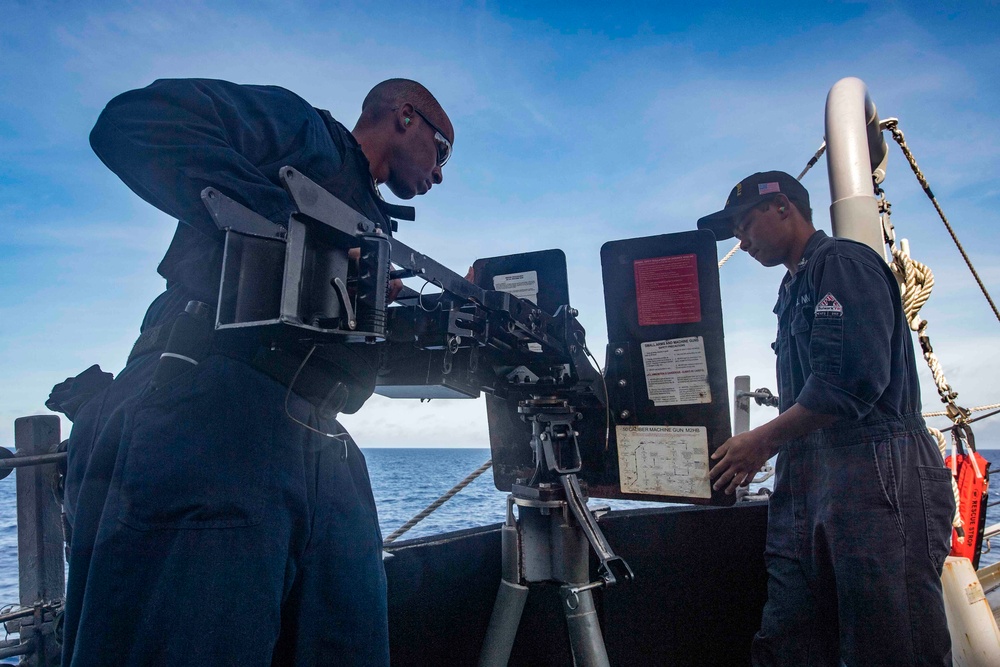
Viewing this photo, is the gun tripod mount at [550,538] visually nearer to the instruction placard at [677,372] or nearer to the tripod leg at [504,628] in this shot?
the tripod leg at [504,628]

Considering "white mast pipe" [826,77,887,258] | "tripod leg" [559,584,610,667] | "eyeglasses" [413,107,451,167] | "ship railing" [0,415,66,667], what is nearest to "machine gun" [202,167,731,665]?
"tripod leg" [559,584,610,667]

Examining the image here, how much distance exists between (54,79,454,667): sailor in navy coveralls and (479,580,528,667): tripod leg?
18.1 inches

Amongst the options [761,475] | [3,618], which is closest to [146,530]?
[3,618]

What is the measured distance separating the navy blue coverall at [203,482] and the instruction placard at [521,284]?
1.02 m

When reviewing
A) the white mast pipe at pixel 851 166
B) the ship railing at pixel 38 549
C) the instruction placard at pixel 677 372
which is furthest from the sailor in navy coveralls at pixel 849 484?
the ship railing at pixel 38 549

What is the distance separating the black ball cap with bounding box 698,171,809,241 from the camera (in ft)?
7.24

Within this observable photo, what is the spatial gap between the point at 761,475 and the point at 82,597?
7.13 feet

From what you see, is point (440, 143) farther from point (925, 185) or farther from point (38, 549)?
point (925, 185)

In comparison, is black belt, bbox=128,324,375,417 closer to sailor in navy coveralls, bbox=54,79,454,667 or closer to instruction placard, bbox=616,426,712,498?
sailor in navy coveralls, bbox=54,79,454,667

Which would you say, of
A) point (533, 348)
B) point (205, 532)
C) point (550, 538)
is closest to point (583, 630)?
point (550, 538)

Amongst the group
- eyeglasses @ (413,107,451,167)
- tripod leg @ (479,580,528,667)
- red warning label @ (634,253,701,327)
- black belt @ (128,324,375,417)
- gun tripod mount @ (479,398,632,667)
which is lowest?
tripod leg @ (479,580,528,667)

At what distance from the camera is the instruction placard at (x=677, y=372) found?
1925 mm

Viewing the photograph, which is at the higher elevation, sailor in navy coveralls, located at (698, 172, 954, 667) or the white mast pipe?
the white mast pipe

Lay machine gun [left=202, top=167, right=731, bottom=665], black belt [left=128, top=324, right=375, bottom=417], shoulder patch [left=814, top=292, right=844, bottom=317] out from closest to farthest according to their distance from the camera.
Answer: machine gun [left=202, top=167, right=731, bottom=665] < black belt [left=128, top=324, right=375, bottom=417] < shoulder patch [left=814, top=292, right=844, bottom=317]
